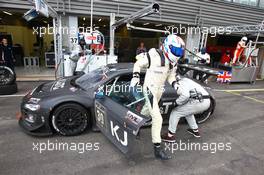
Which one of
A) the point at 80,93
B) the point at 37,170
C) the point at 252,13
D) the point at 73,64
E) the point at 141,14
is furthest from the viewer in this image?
the point at 252,13

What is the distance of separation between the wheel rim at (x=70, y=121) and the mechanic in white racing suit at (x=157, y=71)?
1166mm

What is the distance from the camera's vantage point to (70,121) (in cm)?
357

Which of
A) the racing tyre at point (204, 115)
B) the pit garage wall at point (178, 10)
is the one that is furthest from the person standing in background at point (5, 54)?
the racing tyre at point (204, 115)

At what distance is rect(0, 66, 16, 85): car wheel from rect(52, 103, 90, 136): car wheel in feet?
11.9

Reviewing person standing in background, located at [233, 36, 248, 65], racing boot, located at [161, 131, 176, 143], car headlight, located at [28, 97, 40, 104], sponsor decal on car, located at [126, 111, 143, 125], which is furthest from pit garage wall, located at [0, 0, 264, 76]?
sponsor decal on car, located at [126, 111, 143, 125]

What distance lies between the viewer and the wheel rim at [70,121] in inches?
138

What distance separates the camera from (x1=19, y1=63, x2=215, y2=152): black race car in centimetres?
331

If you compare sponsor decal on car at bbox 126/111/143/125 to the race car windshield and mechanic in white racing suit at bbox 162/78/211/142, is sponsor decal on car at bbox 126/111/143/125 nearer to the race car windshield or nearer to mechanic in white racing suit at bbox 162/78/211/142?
mechanic in white racing suit at bbox 162/78/211/142

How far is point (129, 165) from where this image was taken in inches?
118

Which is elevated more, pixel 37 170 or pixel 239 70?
pixel 239 70

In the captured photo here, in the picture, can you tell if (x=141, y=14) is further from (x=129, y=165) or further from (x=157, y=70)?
(x=129, y=165)

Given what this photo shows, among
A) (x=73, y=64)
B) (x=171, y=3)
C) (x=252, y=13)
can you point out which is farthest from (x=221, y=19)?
(x=73, y=64)

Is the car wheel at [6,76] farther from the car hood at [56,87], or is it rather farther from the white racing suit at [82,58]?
the car hood at [56,87]

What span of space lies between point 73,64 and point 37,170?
5566mm
